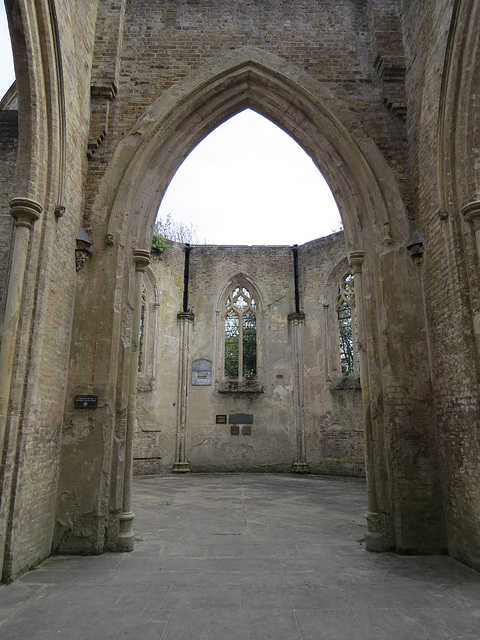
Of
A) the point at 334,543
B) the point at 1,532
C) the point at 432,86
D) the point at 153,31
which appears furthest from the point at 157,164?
the point at 334,543

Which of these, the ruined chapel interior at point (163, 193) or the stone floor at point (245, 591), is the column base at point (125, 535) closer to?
the ruined chapel interior at point (163, 193)

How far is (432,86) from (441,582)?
18.8 feet

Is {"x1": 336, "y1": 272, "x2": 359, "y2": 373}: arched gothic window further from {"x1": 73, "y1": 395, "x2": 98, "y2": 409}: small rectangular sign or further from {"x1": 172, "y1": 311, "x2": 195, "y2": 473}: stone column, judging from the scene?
{"x1": 73, "y1": 395, "x2": 98, "y2": 409}: small rectangular sign

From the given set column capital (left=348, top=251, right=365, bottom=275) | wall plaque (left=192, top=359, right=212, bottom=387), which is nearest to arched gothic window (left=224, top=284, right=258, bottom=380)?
wall plaque (left=192, top=359, right=212, bottom=387)

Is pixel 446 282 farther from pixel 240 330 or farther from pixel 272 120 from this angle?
pixel 240 330

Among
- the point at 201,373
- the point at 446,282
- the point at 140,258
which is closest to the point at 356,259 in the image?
the point at 446,282

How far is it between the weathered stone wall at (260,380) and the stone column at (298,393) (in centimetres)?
14

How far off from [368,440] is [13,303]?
174 inches

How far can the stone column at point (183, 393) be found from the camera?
1323 centimetres

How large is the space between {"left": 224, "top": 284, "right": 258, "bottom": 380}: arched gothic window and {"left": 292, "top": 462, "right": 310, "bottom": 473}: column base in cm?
320

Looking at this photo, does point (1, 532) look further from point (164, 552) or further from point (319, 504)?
point (319, 504)

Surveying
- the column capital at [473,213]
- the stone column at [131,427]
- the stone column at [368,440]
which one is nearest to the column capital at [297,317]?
the stone column at [368,440]

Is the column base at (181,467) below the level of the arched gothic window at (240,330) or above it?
below

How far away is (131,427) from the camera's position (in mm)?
5672
